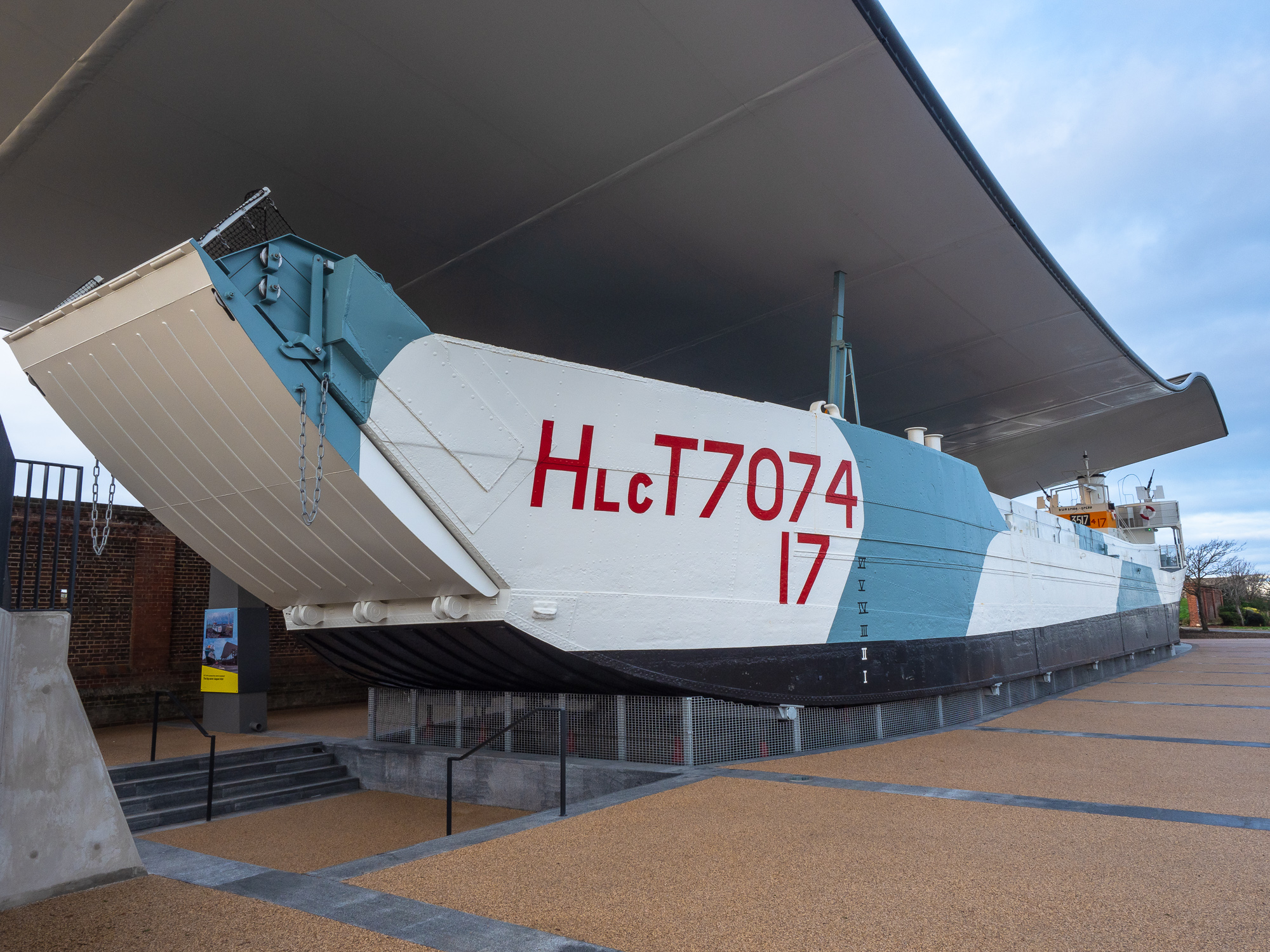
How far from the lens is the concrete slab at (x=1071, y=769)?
5.81m

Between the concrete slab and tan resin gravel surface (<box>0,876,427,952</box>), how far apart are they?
4.28m

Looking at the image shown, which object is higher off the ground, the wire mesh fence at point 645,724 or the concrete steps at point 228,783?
the wire mesh fence at point 645,724

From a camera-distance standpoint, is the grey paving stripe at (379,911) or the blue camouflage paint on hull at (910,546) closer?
the grey paving stripe at (379,911)

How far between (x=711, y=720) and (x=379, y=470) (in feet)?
12.6

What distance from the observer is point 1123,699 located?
12820 millimetres

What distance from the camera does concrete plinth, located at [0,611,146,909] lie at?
403cm

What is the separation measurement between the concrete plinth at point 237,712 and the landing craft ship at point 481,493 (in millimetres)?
3715

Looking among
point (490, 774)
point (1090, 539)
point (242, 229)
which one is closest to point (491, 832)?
point (490, 774)

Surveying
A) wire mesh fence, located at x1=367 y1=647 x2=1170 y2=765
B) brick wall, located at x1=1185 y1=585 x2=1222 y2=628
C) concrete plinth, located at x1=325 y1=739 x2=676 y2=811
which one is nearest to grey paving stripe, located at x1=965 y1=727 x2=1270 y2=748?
wire mesh fence, located at x1=367 y1=647 x2=1170 y2=765

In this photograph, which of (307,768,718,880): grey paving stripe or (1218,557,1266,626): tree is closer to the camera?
(307,768,718,880): grey paving stripe

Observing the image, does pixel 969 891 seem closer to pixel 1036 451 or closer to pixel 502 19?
pixel 502 19

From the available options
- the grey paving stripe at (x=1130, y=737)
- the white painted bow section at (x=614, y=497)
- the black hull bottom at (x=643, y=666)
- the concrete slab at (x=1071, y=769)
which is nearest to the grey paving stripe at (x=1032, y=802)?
the concrete slab at (x=1071, y=769)

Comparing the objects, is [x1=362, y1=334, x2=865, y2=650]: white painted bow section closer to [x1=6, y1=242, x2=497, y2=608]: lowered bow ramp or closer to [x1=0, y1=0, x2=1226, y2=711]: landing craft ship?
[x1=0, y1=0, x2=1226, y2=711]: landing craft ship

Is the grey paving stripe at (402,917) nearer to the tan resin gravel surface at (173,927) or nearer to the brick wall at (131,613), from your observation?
the tan resin gravel surface at (173,927)
